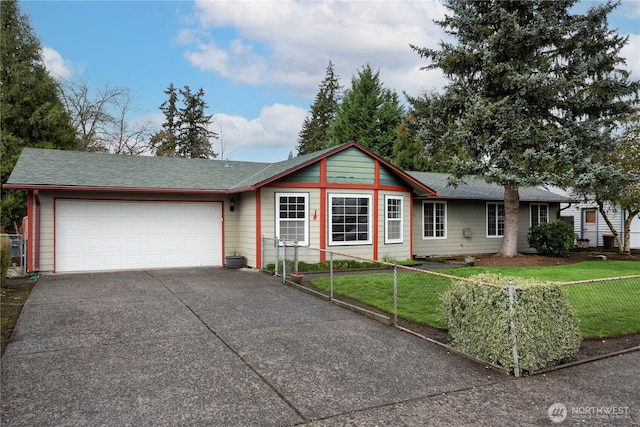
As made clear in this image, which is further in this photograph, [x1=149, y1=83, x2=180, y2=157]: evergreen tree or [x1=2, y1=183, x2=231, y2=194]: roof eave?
[x1=149, y1=83, x2=180, y2=157]: evergreen tree

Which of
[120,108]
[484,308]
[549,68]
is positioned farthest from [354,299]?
[120,108]

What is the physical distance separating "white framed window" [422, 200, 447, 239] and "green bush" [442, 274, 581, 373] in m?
11.2

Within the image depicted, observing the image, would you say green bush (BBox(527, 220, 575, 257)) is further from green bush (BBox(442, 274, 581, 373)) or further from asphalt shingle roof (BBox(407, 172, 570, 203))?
green bush (BBox(442, 274, 581, 373))

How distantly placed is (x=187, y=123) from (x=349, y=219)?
30261 mm

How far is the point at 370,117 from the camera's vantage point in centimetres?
3194

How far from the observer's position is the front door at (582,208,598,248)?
23.3 m

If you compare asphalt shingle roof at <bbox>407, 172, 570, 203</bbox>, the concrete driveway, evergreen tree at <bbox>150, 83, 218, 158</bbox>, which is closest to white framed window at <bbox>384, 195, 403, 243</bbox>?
asphalt shingle roof at <bbox>407, 172, 570, 203</bbox>

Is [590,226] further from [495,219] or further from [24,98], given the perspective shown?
[24,98]

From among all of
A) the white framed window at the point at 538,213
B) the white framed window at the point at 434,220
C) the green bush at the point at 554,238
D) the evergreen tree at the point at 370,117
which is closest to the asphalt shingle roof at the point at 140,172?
the white framed window at the point at 434,220

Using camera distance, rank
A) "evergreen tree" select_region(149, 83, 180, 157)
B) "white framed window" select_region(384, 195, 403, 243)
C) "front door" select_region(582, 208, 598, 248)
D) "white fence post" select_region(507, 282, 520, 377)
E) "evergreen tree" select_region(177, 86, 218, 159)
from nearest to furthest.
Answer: "white fence post" select_region(507, 282, 520, 377) < "white framed window" select_region(384, 195, 403, 243) < "front door" select_region(582, 208, 598, 248) < "evergreen tree" select_region(149, 83, 180, 157) < "evergreen tree" select_region(177, 86, 218, 159)

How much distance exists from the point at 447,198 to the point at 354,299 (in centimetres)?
901

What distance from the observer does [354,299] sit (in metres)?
8.20

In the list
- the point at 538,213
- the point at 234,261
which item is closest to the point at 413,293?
the point at 234,261

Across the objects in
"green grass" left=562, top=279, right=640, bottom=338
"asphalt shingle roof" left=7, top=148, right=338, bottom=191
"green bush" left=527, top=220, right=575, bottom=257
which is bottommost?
"green grass" left=562, top=279, right=640, bottom=338
